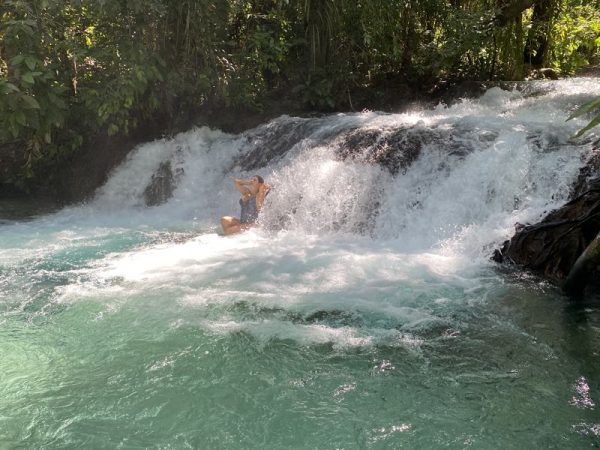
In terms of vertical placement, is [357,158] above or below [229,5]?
below

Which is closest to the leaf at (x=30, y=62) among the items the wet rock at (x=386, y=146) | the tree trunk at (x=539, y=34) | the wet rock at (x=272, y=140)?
the wet rock at (x=272, y=140)

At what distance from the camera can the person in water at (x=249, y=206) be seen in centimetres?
715

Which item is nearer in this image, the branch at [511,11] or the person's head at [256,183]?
the person's head at [256,183]

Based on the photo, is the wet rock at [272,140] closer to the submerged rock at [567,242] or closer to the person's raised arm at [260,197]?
the person's raised arm at [260,197]

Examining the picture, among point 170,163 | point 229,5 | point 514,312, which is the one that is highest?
point 229,5

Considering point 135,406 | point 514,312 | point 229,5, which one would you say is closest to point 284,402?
point 135,406

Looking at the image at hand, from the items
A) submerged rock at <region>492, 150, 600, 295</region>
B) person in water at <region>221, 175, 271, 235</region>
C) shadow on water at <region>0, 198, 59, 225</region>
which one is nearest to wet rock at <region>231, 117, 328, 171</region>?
person in water at <region>221, 175, 271, 235</region>

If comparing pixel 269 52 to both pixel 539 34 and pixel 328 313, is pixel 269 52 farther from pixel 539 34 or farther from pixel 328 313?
pixel 328 313

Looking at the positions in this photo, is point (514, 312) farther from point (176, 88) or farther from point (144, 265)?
point (176, 88)

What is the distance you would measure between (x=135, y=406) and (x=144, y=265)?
2771 millimetres

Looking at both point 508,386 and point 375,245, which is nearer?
point 508,386

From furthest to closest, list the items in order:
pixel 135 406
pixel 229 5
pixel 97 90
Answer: pixel 229 5 < pixel 97 90 < pixel 135 406

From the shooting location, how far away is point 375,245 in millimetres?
6520

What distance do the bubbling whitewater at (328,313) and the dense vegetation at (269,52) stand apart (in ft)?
7.27
